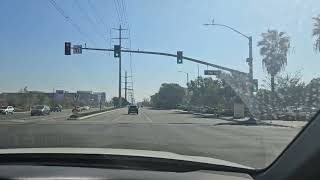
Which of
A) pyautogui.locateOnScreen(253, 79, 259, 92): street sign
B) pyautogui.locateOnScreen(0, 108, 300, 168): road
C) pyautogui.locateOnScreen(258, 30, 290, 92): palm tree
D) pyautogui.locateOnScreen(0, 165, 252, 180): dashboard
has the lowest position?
pyautogui.locateOnScreen(0, 108, 300, 168): road

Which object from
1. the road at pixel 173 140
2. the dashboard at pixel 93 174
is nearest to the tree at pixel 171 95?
the road at pixel 173 140

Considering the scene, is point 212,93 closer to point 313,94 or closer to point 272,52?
point 272,52

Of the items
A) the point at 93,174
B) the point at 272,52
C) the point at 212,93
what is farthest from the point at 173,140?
the point at 212,93

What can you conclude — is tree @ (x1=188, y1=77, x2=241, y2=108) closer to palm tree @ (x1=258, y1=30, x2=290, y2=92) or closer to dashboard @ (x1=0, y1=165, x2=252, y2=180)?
palm tree @ (x1=258, y1=30, x2=290, y2=92)

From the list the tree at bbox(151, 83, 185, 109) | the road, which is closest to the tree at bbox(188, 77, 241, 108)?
the road

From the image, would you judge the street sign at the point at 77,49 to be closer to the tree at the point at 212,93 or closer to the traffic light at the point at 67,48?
the traffic light at the point at 67,48

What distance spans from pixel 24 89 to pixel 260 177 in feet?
601

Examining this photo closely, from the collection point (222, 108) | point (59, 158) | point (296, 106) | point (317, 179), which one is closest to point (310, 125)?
point (317, 179)

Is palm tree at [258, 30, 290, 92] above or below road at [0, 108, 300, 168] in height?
above

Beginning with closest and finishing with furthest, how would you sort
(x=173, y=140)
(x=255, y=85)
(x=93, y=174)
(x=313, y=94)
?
(x=93, y=174), (x=173, y=140), (x=313, y=94), (x=255, y=85)

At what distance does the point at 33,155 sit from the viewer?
4.81m

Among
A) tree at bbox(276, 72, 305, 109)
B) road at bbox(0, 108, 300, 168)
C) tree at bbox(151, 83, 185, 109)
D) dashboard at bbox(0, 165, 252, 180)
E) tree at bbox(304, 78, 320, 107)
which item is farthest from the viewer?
tree at bbox(151, 83, 185, 109)

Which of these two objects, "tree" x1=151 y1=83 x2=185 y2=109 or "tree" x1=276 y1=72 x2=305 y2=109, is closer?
"tree" x1=276 y1=72 x2=305 y2=109

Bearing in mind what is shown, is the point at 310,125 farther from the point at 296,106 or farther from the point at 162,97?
the point at 162,97
